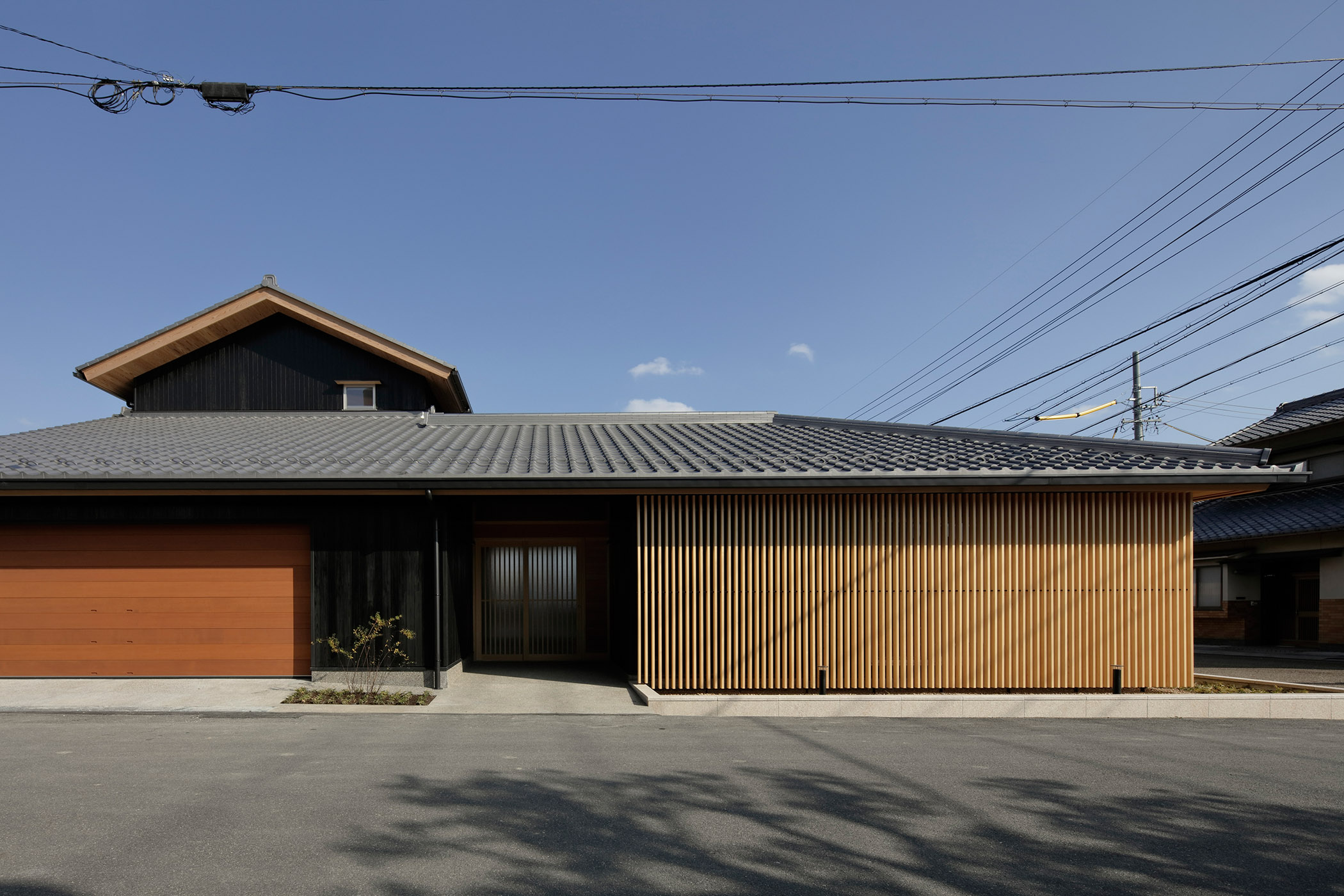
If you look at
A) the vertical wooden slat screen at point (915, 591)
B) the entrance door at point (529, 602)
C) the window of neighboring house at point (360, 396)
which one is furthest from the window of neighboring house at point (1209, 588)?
the window of neighboring house at point (360, 396)

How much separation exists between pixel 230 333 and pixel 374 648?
31.4ft

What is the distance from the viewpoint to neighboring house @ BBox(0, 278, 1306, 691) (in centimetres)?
990

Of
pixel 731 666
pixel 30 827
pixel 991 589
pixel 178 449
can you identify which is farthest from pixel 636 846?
pixel 178 449

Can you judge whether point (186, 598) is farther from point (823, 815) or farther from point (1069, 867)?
point (1069, 867)

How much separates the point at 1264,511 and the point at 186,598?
81.0 feet

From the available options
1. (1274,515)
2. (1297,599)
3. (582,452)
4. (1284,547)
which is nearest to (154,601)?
(582,452)

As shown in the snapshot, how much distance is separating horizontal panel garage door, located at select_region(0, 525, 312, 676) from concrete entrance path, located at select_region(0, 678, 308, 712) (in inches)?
8.5

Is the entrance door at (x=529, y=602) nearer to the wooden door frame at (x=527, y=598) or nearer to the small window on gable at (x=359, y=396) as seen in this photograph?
the wooden door frame at (x=527, y=598)

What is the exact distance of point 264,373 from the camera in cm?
1664

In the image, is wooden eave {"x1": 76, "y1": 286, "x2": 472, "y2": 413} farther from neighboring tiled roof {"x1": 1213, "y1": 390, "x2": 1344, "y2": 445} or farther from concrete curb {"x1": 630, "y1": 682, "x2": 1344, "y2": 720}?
neighboring tiled roof {"x1": 1213, "y1": 390, "x2": 1344, "y2": 445}

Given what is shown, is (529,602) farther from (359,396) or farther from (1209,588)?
(1209,588)

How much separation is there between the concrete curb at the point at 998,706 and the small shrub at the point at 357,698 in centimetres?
286

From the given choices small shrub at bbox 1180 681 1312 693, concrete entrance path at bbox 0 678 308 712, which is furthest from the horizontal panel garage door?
small shrub at bbox 1180 681 1312 693

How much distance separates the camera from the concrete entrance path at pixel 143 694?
9.02m
